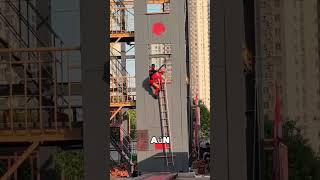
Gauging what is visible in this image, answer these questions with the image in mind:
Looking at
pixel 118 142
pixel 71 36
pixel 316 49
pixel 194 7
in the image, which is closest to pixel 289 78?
pixel 316 49

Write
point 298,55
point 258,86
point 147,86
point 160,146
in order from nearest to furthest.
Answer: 1. point 258,86
2. point 160,146
3. point 147,86
4. point 298,55

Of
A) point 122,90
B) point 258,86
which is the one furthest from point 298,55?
point 258,86

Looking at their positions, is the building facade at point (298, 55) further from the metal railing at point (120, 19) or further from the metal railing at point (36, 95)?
the metal railing at point (36, 95)

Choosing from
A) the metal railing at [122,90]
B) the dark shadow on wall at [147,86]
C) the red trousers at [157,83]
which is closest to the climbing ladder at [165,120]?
the red trousers at [157,83]

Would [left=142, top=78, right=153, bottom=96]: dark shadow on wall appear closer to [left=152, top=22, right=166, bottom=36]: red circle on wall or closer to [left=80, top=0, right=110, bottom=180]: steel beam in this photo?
[left=152, top=22, right=166, bottom=36]: red circle on wall

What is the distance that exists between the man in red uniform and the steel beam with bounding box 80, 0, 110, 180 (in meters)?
19.0

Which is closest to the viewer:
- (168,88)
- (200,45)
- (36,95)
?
(36,95)

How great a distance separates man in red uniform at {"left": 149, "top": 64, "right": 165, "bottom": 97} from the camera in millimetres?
24875

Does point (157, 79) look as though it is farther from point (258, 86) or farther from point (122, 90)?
point (258, 86)

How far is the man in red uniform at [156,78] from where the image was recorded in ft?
81.6

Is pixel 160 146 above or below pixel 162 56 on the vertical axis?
below

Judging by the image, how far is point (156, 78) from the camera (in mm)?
25078

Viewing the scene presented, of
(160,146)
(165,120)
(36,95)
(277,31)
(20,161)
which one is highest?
(277,31)

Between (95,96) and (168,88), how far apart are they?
1978 cm
